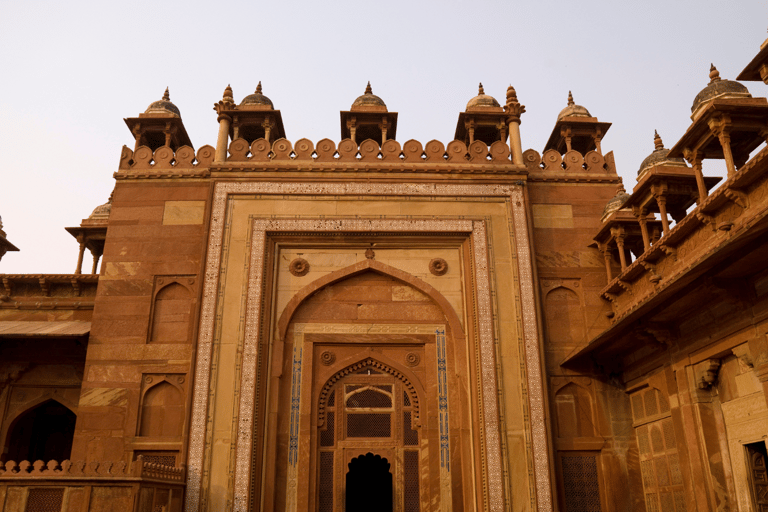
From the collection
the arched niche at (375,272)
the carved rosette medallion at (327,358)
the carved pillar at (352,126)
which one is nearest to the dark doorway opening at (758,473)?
the arched niche at (375,272)

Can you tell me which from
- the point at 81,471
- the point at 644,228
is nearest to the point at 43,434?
the point at 81,471

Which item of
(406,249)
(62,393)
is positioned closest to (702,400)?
(406,249)

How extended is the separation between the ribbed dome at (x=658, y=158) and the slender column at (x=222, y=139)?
6.50 meters

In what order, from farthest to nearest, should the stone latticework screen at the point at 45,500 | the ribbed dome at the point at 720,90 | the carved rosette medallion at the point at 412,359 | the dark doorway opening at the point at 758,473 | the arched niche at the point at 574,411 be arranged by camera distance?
the carved rosette medallion at the point at 412,359, the arched niche at the point at 574,411, the ribbed dome at the point at 720,90, the stone latticework screen at the point at 45,500, the dark doorway opening at the point at 758,473

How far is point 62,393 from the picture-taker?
11.0 metres

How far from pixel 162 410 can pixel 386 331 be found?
136 inches

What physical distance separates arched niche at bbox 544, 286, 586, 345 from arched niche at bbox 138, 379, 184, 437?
558 cm

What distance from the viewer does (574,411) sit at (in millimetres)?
9828

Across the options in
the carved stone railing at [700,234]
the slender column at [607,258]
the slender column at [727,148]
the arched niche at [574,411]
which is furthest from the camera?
the slender column at [607,258]

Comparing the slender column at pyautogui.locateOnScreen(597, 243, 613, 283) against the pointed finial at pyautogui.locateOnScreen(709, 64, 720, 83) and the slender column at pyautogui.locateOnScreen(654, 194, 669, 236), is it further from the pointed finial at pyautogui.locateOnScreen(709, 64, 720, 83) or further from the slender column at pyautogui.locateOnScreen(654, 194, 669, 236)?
the pointed finial at pyautogui.locateOnScreen(709, 64, 720, 83)

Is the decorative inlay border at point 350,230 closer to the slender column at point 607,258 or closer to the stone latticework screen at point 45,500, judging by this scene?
the slender column at point 607,258

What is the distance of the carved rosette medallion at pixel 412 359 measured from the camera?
10133 millimetres

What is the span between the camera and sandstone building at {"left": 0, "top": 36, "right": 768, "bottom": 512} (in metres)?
8.21

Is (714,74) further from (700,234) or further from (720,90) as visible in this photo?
(700,234)
